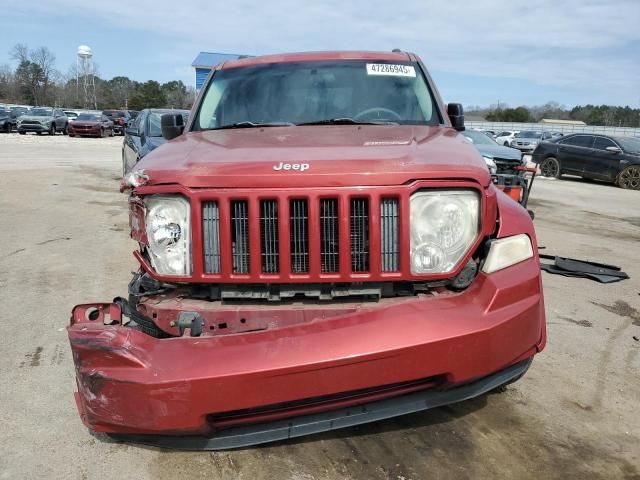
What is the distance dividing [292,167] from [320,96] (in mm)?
1570

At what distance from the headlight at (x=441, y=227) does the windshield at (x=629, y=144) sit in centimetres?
1631

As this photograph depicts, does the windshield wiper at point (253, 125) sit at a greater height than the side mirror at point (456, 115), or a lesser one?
lesser

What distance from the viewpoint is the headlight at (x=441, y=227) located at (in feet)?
7.95

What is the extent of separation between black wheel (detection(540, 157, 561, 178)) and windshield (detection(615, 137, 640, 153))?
76.7 inches

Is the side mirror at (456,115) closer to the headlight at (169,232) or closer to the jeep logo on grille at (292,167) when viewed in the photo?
the jeep logo on grille at (292,167)

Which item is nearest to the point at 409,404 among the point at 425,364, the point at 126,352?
the point at 425,364

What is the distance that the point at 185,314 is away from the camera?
7.75 feet

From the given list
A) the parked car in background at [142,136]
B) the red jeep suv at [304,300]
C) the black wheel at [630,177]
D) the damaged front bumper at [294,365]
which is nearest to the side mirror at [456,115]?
the red jeep suv at [304,300]

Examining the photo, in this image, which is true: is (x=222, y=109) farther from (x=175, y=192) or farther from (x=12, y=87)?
(x=12, y=87)

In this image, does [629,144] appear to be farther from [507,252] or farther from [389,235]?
[389,235]

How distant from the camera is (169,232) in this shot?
2.47 metres

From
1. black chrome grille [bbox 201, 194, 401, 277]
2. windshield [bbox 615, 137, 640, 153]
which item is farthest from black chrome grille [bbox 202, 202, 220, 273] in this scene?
windshield [bbox 615, 137, 640, 153]

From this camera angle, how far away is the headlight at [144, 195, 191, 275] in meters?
2.46

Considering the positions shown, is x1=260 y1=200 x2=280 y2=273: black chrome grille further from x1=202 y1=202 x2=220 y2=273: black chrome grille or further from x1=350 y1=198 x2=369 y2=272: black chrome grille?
x1=350 y1=198 x2=369 y2=272: black chrome grille
